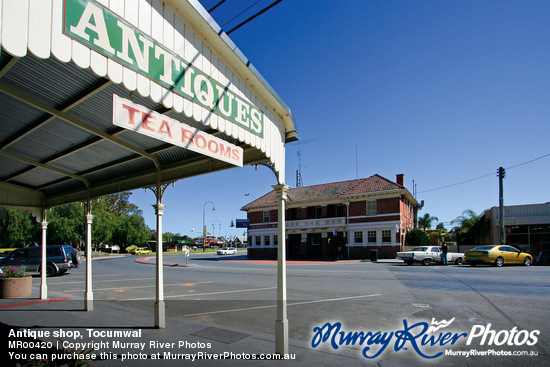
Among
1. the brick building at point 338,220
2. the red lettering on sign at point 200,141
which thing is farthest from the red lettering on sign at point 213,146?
the brick building at point 338,220

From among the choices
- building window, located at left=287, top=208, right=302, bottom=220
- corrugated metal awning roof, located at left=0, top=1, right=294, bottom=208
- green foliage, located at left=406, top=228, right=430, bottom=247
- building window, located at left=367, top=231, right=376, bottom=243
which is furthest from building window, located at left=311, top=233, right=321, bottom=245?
corrugated metal awning roof, located at left=0, top=1, right=294, bottom=208

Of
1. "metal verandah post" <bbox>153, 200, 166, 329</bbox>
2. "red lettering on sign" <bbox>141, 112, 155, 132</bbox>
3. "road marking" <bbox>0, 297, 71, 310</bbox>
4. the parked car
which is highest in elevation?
"red lettering on sign" <bbox>141, 112, 155, 132</bbox>

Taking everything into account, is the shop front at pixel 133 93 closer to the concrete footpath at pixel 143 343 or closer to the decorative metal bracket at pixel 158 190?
the decorative metal bracket at pixel 158 190

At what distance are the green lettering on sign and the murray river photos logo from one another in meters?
4.57

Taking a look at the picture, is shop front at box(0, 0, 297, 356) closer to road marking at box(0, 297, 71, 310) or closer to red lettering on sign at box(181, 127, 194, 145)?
red lettering on sign at box(181, 127, 194, 145)

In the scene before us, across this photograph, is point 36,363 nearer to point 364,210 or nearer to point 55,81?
point 55,81

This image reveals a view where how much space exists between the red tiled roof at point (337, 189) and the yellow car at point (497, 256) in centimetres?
1190

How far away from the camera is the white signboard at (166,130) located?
3623 mm

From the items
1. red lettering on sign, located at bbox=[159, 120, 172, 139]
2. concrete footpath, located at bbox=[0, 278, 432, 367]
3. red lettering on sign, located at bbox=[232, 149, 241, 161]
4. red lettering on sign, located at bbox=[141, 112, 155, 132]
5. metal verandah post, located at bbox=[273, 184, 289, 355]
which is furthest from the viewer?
metal verandah post, located at bbox=[273, 184, 289, 355]

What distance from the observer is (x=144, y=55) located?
13.4ft

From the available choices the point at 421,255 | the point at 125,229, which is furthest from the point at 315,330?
the point at 125,229

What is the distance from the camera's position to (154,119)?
3.99m

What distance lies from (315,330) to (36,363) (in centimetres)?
531

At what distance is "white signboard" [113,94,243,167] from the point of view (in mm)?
3623
